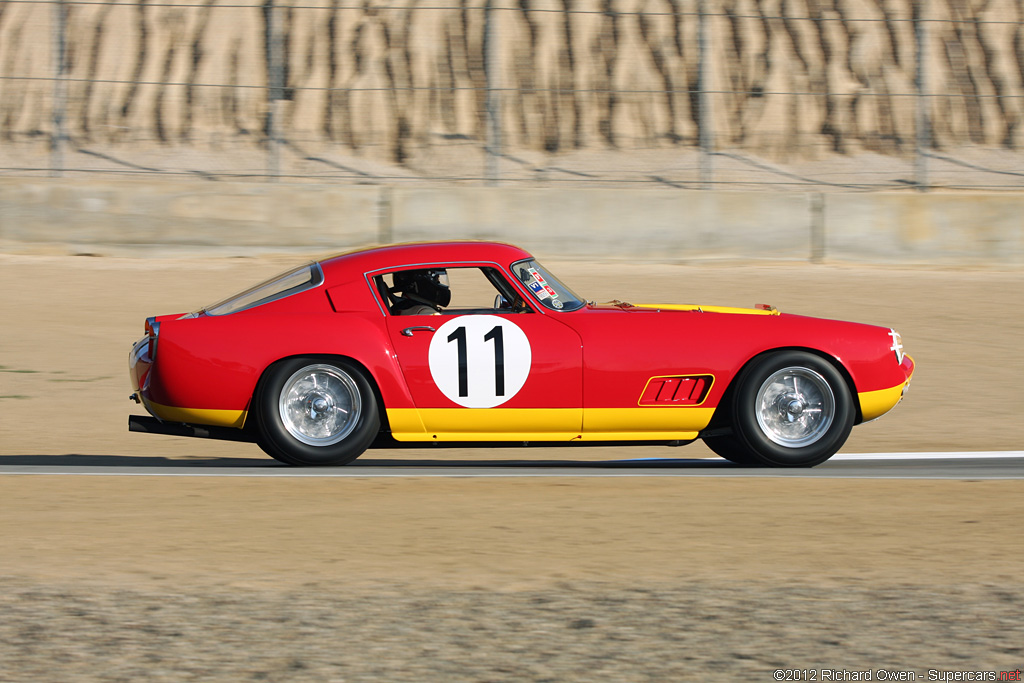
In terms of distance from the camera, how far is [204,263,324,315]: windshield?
293 inches

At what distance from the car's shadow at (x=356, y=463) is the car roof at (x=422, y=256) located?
1.16 meters

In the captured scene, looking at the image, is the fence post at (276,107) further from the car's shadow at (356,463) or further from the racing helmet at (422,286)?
the racing helmet at (422,286)

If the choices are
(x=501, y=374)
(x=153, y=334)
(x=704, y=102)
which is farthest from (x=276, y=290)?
(x=704, y=102)

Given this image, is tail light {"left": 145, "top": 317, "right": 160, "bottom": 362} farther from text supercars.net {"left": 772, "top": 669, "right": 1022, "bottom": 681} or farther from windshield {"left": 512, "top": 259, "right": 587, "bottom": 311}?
text supercars.net {"left": 772, "top": 669, "right": 1022, "bottom": 681}

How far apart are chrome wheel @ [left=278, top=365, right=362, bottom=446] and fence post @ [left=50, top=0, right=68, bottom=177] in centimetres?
971

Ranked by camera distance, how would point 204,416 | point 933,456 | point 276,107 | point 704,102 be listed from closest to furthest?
1. point 204,416
2. point 933,456
3. point 276,107
4. point 704,102

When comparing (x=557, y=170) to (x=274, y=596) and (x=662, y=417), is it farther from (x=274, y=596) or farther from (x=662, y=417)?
(x=274, y=596)

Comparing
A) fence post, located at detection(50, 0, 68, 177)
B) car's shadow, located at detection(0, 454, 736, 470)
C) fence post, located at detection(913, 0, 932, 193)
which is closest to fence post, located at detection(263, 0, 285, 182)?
fence post, located at detection(50, 0, 68, 177)

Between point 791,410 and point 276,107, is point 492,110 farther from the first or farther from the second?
point 791,410

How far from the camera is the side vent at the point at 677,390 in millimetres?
7176

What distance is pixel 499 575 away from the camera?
511cm

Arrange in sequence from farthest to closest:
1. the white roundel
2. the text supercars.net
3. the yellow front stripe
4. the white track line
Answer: the white track line
the yellow front stripe
the white roundel
the text supercars.net

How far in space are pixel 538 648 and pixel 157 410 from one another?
3714 millimetres

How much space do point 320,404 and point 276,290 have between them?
0.78 m
